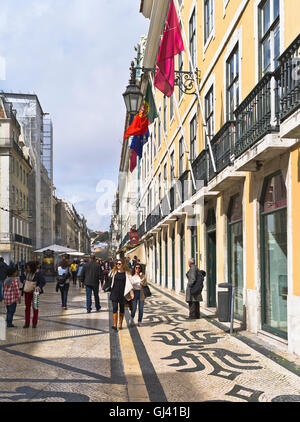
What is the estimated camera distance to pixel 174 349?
8.02m

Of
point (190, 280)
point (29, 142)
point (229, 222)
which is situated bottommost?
point (190, 280)

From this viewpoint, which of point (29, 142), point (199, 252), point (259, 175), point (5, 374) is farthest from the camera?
point (29, 142)

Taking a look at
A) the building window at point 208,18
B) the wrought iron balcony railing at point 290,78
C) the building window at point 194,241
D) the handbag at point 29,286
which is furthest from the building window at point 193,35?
the handbag at point 29,286

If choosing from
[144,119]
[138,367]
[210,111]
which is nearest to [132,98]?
[210,111]

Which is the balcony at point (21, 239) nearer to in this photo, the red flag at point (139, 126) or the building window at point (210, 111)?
the red flag at point (139, 126)

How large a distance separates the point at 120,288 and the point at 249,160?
3.91 m

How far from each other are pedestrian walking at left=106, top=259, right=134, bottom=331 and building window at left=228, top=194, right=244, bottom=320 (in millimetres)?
2597

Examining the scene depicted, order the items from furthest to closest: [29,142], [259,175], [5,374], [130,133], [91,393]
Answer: [29,142] < [130,133] < [259,175] < [5,374] < [91,393]

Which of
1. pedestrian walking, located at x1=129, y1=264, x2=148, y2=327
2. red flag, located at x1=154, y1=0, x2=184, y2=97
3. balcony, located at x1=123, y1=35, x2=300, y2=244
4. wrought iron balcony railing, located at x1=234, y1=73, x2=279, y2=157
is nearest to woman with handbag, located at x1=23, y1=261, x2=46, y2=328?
pedestrian walking, located at x1=129, y1=264, x2=148, y2=327

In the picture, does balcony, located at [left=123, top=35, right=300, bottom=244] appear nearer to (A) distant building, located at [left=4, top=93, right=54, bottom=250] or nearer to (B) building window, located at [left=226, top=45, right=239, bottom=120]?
(B) building window, located at [left=226, top=45, right=239, bottom=120]

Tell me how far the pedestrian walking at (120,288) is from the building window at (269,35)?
506cm

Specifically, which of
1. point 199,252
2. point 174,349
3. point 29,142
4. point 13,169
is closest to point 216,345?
point 174,349
